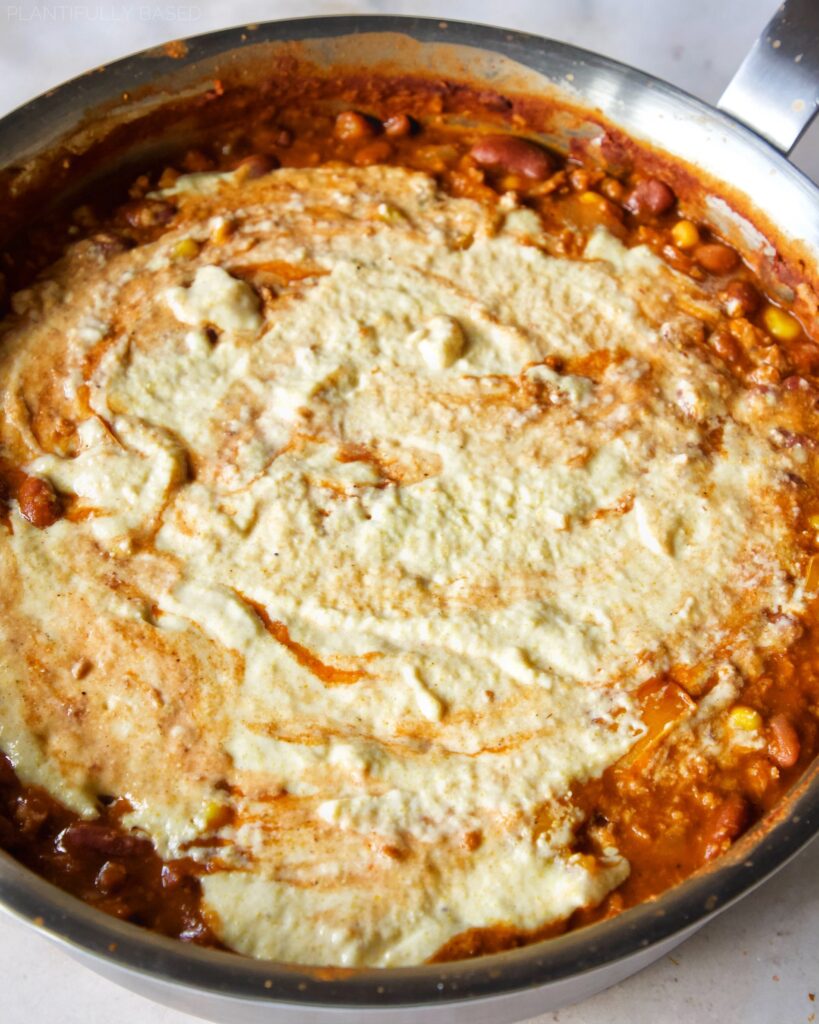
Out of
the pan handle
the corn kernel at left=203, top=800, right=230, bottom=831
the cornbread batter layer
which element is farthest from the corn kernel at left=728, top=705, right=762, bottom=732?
the pan handle

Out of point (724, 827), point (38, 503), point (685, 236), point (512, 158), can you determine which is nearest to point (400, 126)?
point (512, 158)

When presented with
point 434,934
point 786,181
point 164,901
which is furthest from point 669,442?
point 164,901

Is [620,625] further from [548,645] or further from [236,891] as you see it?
[236,891]

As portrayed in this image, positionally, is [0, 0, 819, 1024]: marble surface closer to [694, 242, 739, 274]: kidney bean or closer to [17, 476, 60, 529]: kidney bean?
[694, 242, 739, 274]: kidney bean

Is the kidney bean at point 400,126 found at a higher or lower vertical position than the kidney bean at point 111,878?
higher

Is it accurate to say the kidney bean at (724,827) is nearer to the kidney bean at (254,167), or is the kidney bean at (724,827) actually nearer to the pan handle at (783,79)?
the pan handle at (783,79)

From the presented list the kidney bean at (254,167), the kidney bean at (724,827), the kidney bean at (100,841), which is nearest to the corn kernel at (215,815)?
the kidney bean at (100,841)
